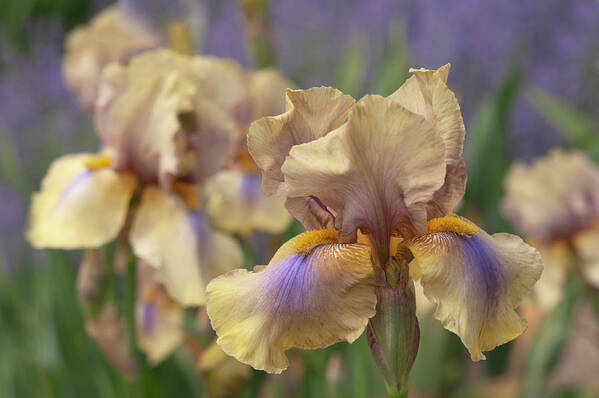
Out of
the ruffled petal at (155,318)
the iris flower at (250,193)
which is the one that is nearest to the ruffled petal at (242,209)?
the iris flower at (250,193)

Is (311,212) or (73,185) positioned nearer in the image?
(311,212)

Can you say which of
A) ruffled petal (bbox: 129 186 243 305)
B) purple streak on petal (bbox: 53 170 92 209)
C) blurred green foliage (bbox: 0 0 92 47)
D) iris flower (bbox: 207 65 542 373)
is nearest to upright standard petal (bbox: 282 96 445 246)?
iris flower (bbox: 207 65 542 373)

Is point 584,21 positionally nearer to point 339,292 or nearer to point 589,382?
point 589,382

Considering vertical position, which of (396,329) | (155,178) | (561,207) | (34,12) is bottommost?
(34,12)

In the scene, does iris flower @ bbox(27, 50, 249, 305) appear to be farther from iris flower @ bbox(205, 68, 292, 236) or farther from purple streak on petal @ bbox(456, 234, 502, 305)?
purple streak on petal @ bbox(456, 234, 502, 305)

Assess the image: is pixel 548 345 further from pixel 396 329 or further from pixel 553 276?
pixel 396 329

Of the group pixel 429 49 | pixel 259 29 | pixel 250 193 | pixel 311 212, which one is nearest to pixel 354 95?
pixel 259 29
